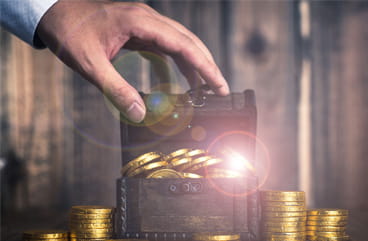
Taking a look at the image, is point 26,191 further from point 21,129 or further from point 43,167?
point 21,129

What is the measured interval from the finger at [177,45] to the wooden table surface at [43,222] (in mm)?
900

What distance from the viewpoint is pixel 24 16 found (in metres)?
1.89

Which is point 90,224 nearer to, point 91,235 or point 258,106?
point 91,235

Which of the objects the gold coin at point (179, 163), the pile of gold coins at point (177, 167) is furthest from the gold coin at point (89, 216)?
the gold coin at point (179, 163)

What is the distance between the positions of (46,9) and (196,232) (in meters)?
0.97

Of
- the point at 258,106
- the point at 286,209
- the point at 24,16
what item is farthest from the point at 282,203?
the point at 24,16

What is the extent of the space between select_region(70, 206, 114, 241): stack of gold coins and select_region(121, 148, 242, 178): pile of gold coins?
0.58 ft

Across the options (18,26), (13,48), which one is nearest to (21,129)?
(13,48)

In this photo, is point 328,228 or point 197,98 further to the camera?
point 197,98

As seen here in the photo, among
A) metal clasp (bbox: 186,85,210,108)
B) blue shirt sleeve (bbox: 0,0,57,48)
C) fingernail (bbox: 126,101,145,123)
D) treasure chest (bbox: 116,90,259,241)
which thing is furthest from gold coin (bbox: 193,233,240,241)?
blue shirt sleeve (bbox: 0,0,57,48)

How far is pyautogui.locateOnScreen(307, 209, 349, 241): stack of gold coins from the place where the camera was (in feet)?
6.33

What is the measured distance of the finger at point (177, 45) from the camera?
196 centimetres

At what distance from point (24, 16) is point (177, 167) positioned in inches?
32.3

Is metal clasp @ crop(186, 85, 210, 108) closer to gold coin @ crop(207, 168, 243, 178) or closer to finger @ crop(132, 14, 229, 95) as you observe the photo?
finger @ crop(132, 14, 229, 95)
